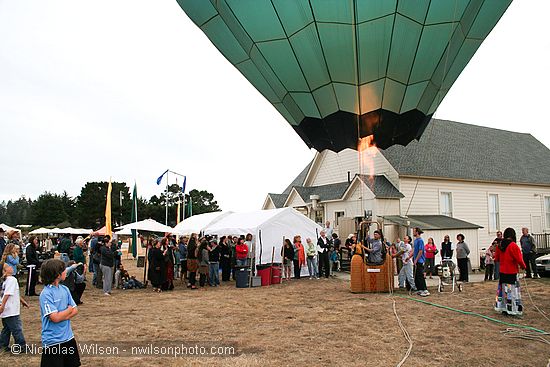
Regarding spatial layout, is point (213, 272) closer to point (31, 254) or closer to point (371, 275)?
point (371, 275)

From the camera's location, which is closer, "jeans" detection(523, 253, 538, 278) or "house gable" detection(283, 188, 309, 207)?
"jeans" detection(523, 253, 538, 278)

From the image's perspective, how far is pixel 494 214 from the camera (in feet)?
76.2

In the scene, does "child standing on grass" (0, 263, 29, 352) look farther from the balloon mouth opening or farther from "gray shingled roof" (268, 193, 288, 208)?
"gray shingled roof" (268, 193, 288, 208)

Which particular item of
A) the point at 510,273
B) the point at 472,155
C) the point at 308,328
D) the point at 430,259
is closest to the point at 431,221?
the point at 430,259

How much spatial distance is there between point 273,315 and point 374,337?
2.59 m

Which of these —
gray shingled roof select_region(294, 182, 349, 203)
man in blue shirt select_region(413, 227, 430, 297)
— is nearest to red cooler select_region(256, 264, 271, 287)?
man in blue shirt select_region(413, 227, 430, 297)

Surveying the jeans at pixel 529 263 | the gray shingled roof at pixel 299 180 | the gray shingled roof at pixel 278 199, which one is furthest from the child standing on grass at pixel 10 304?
the gray shingled roof at pixel 299 180

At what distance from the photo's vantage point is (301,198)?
24.1 meters

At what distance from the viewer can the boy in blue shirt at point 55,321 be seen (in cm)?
377

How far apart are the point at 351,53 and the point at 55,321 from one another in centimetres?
555

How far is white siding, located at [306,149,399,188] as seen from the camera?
20972 mm

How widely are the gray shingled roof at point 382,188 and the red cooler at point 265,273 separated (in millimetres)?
7179

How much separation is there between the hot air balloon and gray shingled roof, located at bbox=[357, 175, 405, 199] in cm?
1113

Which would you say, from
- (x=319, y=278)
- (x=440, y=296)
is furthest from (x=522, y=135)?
(x=440, y=296)
